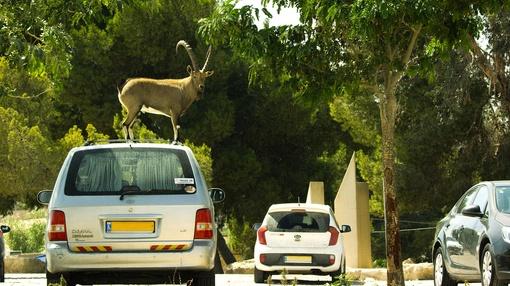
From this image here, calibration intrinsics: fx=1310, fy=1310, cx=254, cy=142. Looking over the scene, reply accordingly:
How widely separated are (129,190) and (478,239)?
15.9 feet

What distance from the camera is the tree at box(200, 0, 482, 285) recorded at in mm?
19391

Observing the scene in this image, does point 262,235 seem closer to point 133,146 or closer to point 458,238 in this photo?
point 458,238

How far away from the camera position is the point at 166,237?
46.9ft

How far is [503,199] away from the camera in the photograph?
55.3ft

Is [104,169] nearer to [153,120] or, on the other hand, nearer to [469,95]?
[469,95]

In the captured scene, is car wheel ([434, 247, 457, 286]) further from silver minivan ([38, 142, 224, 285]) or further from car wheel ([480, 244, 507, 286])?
silver minivan ([38, 142, 224, 285])

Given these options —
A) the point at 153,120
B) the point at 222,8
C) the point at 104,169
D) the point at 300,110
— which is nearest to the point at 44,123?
the point at 153,120

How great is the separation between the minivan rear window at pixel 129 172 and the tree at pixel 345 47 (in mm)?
5117

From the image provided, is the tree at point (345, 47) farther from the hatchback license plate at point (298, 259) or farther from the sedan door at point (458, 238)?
the hatchback license plate at point (298, 259)

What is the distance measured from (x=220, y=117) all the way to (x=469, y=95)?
14978mm

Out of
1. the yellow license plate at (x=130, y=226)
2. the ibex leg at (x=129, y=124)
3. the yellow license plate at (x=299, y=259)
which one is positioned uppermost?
the ibex leg at (x=129, y=124)

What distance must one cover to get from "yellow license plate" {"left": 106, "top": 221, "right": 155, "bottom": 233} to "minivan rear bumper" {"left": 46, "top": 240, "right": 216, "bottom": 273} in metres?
0.26

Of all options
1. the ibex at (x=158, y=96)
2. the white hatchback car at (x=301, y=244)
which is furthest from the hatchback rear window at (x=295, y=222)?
the ibex at (x=158, y=96)

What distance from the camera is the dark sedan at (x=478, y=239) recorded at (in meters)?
16.0
